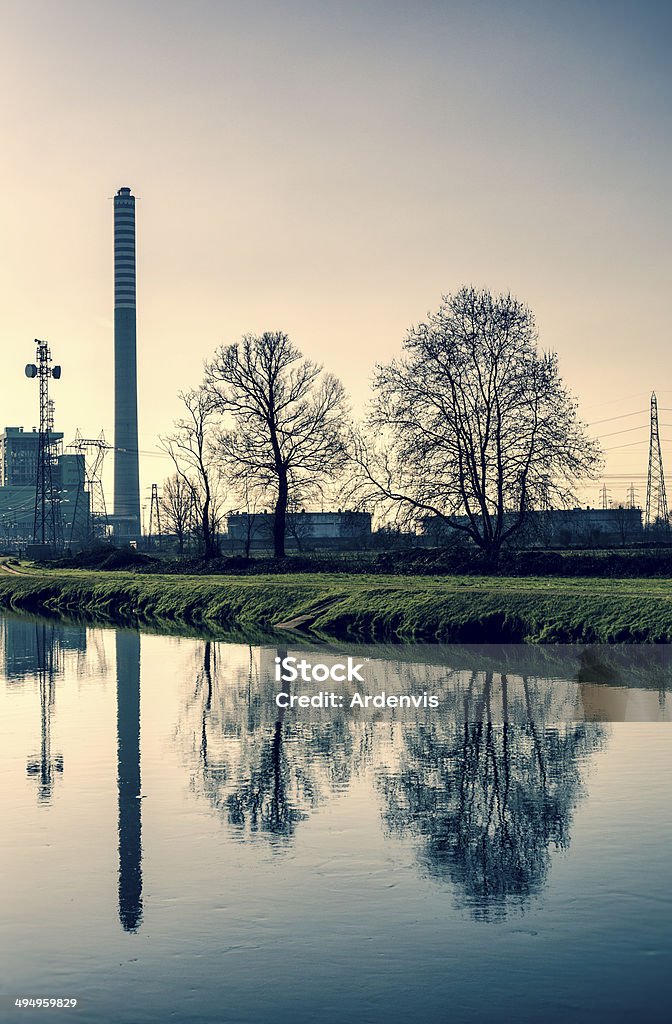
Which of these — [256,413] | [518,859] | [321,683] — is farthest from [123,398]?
[518,859]

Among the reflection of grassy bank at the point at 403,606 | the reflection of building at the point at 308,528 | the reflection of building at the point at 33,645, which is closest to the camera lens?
the reflection of building at the point at 33,645

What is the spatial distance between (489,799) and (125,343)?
150889 millimetres

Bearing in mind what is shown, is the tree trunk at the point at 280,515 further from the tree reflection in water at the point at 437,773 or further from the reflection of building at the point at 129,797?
the tree reflection in water at the point at 437,773

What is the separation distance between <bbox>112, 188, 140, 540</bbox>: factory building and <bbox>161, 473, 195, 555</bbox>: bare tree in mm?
17511

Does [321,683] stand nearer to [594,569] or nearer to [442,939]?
[442,939]

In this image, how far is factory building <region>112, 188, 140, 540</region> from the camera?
531 ft

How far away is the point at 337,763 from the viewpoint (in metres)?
18.3

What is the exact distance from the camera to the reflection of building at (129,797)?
1210 centimetres

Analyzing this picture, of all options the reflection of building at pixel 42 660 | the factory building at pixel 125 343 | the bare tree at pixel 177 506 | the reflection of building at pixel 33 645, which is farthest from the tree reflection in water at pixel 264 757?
the factory building at pixel 125 343

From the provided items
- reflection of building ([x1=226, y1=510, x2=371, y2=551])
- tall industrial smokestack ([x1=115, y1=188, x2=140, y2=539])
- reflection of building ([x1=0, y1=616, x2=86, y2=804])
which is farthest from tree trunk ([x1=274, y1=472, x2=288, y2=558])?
tall industrial smokestack ([x1=115, y1=188, x2=140, y2=539])

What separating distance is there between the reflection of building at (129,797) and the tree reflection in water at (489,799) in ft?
9.73

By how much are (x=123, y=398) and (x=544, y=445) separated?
119233 millimetres

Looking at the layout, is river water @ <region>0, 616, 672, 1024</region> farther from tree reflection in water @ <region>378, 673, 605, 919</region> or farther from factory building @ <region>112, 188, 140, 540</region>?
factory building @ <region>112, 188, 140, 540</region>

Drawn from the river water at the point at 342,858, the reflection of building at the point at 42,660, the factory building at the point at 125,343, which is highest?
the factory building at the point at 125,343
